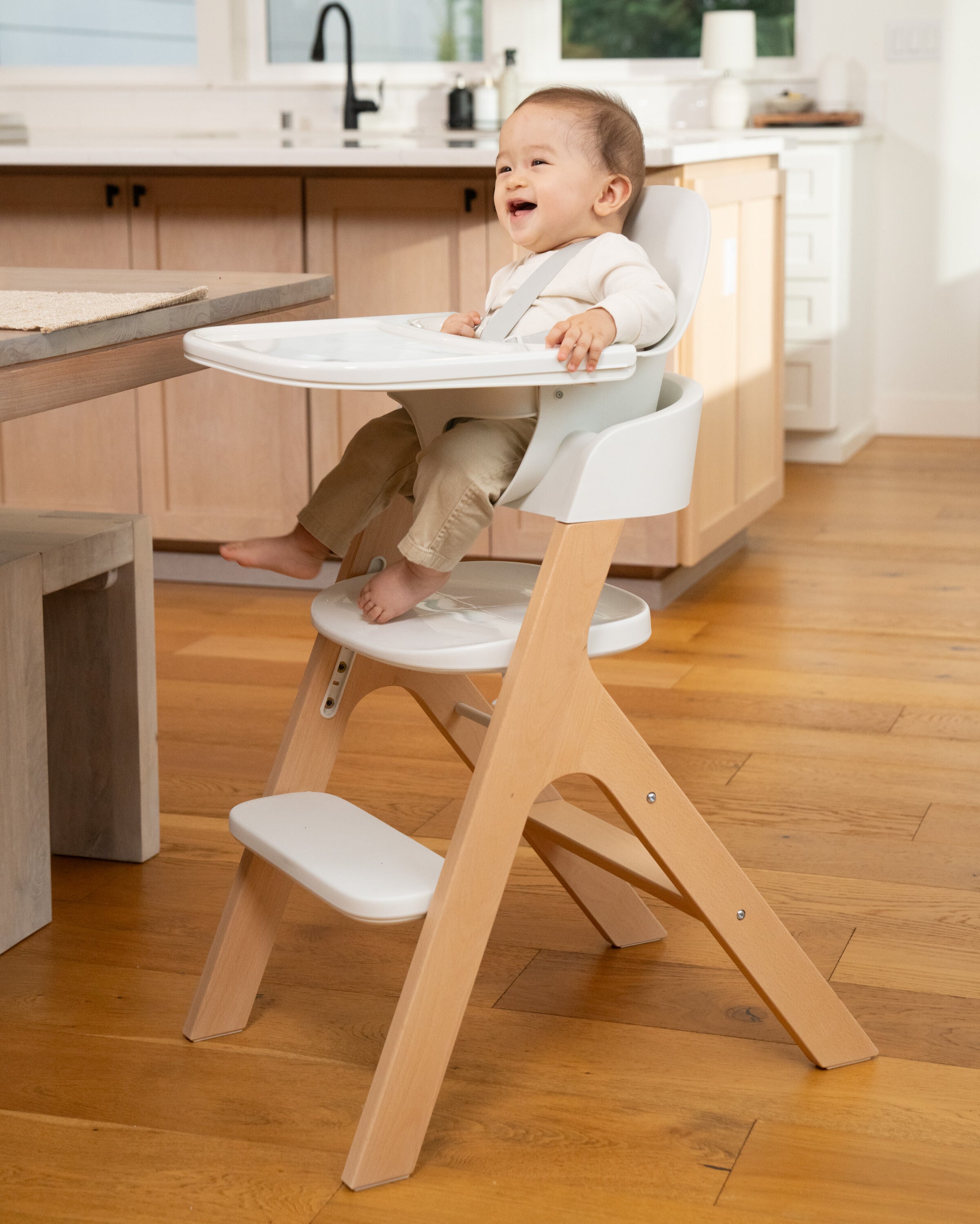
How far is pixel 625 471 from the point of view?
4.08 ft

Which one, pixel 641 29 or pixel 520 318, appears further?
pixel 641 29

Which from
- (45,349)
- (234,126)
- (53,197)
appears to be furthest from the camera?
(234,126)

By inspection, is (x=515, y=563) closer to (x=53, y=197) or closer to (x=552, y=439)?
(x=552, y=439)

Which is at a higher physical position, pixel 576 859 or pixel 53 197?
pixel 53 197

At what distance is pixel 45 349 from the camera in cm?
120

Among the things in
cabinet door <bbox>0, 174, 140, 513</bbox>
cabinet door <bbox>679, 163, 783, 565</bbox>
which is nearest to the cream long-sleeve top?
cabinet door <bbox>679, 163, 783, 565</bbox>

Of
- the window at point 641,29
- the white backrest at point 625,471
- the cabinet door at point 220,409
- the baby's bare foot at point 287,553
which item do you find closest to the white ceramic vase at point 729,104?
the window at point 641,29

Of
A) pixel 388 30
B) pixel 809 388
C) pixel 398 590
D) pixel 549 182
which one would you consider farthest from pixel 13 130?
pixel 398 590

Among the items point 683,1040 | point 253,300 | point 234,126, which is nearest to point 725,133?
point 234,126

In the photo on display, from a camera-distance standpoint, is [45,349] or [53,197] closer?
[45,349]

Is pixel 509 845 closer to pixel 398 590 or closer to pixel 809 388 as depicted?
pixel 398 590

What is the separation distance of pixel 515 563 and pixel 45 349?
1.76ft

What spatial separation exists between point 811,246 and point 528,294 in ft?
10.8

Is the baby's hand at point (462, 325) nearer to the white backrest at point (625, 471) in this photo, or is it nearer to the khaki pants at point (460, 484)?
the khaki pants at point (460, 484)
